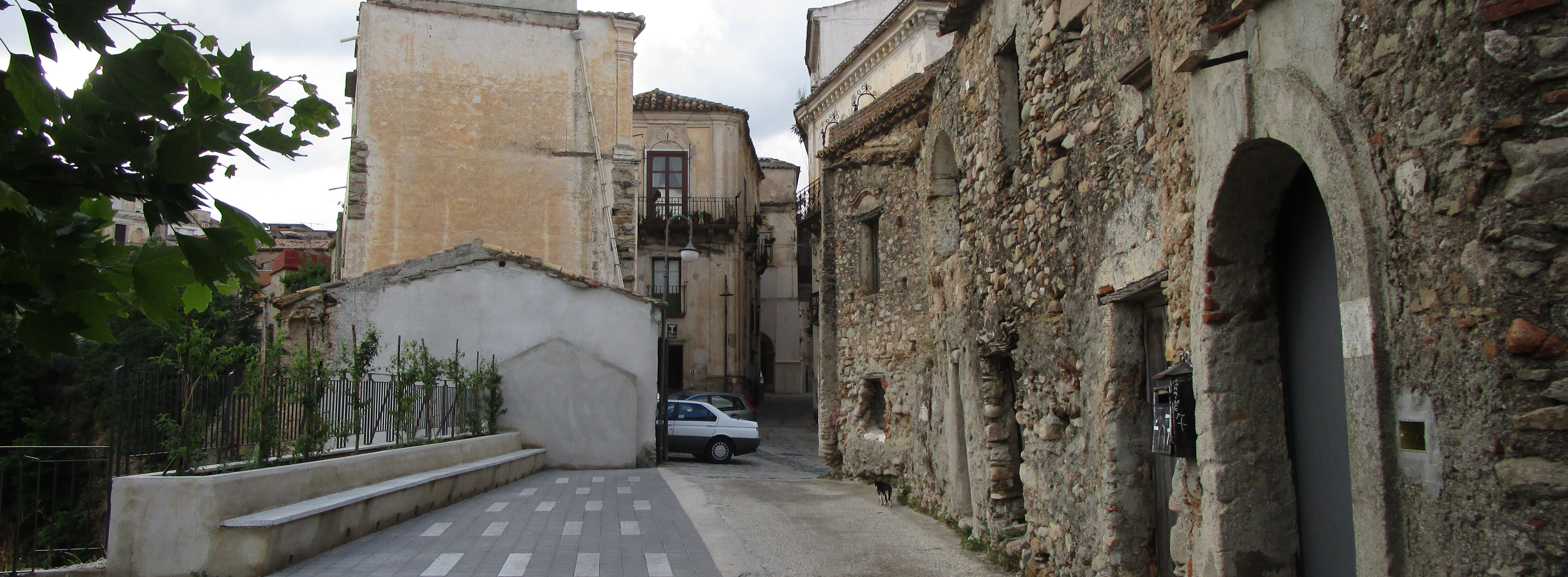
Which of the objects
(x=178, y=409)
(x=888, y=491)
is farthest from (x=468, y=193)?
(x=178, y=409)

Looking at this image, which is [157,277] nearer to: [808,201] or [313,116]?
[313,116]

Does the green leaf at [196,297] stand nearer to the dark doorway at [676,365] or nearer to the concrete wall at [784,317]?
the dark doorway at [676,365]

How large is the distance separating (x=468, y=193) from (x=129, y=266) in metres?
20.2

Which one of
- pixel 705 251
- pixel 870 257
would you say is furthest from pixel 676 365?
pixel 870 257

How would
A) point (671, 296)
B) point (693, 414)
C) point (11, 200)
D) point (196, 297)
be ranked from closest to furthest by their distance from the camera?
point (11, 200)
point (196, 297)
point (693, 414)
point (671, 296)

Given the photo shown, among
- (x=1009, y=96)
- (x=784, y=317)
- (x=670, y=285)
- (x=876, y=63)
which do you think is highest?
(x=876, y=63)

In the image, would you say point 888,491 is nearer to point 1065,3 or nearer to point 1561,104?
point 1065,3

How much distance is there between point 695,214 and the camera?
34312 millimetres

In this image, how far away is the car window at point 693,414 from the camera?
20922mm

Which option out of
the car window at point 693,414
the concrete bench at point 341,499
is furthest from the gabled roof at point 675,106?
Result: the concrete bench at point 341,499

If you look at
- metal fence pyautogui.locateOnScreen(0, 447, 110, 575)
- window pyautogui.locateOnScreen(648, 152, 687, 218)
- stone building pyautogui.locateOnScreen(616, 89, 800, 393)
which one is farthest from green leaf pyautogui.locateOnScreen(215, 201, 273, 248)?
window pyautogui.locateOnScreen(648, 152, 687, 218)

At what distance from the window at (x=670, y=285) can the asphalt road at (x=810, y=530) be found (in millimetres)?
17292

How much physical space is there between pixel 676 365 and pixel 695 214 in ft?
17.9

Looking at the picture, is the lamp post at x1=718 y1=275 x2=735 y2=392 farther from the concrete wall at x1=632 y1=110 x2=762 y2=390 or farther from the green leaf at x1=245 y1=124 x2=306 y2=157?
the green leaf at x1=245 y1=124 x2=306 y2=157
